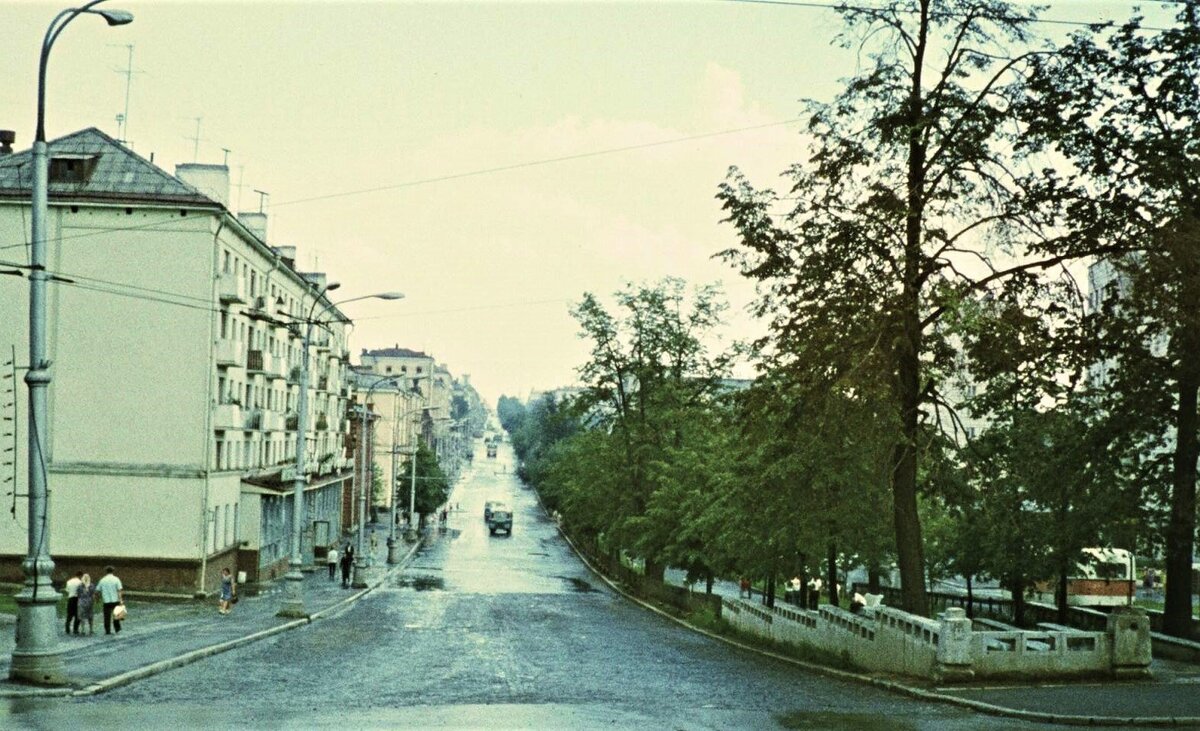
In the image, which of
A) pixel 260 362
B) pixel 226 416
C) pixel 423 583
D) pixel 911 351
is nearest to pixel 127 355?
pixel 226 416

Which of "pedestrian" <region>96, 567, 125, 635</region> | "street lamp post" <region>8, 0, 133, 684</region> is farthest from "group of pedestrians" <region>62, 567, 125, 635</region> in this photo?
"street lamp post" <region>8, 0, 133, 684</region>

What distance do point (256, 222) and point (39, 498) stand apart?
47.0 meters

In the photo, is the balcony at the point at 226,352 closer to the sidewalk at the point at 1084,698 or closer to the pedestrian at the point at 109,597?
the pedestrian at the point at 109,597

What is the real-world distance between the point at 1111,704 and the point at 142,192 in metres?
39.2

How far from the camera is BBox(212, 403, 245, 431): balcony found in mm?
50062

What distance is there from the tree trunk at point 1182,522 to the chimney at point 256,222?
44216mm

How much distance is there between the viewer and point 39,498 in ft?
57.6

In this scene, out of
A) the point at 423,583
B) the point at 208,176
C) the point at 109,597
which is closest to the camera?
the point at 109,597

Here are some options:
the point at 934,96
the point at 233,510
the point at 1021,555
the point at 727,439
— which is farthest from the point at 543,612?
the point at 934,96

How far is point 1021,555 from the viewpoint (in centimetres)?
3822

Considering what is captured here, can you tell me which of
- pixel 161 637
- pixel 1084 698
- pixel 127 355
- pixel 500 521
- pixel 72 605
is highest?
pixel 127 355

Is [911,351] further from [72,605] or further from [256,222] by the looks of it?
[256,222]

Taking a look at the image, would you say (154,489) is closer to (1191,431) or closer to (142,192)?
(142,192)

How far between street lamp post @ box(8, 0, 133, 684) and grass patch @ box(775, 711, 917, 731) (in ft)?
31.5
